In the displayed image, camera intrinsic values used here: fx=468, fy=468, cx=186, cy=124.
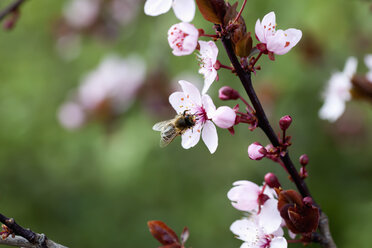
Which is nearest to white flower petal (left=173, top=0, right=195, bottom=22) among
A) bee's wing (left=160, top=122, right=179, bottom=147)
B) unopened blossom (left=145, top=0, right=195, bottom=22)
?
unopened blossom (left=145, top=0, right=195, bottom=22)

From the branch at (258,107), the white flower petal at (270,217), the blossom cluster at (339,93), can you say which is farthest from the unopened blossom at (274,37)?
the blossom cluster at (339,93)

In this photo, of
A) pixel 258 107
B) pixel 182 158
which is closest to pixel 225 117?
pixel 258 107

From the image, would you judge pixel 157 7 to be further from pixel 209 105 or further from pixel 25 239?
pixel 25 239

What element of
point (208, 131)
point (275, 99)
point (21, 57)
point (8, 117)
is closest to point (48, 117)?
point (8, 117)

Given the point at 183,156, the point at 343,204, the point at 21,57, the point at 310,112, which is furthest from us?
the point at 21,57

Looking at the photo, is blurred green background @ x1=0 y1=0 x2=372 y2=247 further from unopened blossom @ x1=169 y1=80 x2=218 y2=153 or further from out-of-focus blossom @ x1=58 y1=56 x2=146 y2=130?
unopened blossom @ x1=169 y1=80 x2=218 y2=153

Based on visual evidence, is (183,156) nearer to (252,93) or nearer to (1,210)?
(1,210)
